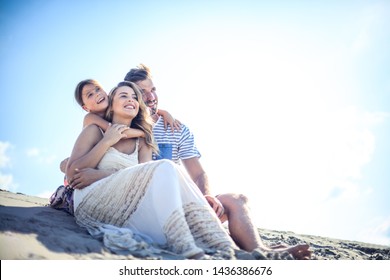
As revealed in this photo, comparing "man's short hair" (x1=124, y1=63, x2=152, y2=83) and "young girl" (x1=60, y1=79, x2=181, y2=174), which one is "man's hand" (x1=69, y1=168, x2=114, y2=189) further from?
"man's short hair" (x1=124, y1=63, x2=152, y2=83)

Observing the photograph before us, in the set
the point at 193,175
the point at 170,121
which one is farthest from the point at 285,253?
the point at 170,121

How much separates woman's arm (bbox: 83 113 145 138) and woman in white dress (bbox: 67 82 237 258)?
0.09 metres

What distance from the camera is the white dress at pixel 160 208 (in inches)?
95.6

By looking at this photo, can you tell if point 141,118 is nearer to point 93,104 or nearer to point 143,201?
point 93,104

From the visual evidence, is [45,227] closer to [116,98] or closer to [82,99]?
[116,98]

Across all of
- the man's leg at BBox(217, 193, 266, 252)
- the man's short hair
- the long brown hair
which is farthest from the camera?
the man's short hair

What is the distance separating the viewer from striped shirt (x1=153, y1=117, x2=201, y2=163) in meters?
4.23

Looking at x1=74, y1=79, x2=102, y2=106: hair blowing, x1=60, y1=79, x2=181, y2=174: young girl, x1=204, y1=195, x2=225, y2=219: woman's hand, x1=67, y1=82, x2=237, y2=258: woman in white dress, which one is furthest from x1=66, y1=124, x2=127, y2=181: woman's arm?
x1=204, y1=195, x2=225, y2=219: woman's hand

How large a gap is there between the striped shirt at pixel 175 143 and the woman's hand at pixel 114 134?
2.86 feet

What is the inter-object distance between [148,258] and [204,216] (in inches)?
19.4

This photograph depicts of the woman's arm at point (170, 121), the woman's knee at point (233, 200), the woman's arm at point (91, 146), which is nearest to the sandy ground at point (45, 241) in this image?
the woman's arm at point (91, 146)

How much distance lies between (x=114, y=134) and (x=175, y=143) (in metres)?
1.17

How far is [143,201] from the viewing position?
265cm
